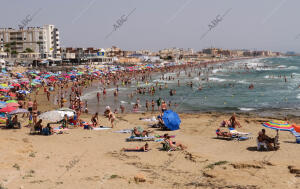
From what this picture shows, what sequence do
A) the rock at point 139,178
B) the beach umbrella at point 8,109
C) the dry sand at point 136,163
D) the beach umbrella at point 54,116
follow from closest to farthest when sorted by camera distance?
the dry sand at point 136,163
the rock at point 139,178
the beach umbrella at point 8,109
the beach umbrella at point 54,116

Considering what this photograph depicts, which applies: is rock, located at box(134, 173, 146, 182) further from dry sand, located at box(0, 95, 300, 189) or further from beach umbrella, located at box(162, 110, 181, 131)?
→ beach umbrella, located at box(162, 110, 181, 131)

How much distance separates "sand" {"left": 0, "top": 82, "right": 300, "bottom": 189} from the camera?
752cm

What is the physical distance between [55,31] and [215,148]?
84.6m

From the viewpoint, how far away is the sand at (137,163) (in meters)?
7.52

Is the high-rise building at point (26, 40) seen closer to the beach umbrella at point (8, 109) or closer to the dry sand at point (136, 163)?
the beach umbrella at point (8, 109)

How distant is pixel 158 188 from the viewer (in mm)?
7258

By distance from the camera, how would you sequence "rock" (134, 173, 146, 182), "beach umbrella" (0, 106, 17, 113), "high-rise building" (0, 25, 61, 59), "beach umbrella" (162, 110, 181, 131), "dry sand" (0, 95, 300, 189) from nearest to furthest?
"dry sand" (0, 95, 300, 189) < "rock" (134, 173, 146, 182) < "beach umbrella" (0, 106, 17, 113) < "beach umbrella" (162, 110, 181, 131) < "high-rise building" (0, 25, 61, 59)

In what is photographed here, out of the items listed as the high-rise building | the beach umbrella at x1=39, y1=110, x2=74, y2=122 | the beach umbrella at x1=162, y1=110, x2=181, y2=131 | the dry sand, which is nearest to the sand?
the dry sand

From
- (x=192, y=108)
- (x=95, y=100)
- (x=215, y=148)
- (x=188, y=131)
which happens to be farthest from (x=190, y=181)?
(x=95, y=100)

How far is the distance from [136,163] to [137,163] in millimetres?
31

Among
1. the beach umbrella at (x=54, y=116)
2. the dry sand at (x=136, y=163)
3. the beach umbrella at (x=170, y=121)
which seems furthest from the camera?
the beach umbrella at (x=54, y=116)

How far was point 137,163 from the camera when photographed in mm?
9453

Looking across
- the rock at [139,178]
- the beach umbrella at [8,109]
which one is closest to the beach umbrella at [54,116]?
Result: the beach umbrella at [8,109]

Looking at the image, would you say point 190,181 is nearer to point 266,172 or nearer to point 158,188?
point 158,188
